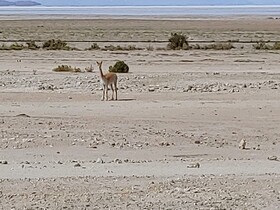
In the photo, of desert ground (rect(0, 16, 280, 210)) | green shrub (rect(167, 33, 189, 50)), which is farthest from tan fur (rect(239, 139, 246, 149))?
green shrub (rect(167, 33, 189, 50))

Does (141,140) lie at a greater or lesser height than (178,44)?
greater

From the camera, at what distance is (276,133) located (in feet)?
51.4

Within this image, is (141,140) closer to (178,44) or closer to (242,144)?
(242,144)

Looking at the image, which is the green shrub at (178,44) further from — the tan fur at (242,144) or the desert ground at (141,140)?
the tan fur at (242,144)

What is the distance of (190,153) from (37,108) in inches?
282

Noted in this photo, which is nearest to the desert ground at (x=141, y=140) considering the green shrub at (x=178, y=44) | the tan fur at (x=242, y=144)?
the tan fur at (x=242, y=144)

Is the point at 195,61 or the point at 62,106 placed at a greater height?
the point at 62,106

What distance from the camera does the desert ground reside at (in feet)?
28.2

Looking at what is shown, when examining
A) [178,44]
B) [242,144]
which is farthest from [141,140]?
[178,44]

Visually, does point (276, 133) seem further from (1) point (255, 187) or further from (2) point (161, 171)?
(1) point (255, 187)

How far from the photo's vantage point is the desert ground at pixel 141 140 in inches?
339

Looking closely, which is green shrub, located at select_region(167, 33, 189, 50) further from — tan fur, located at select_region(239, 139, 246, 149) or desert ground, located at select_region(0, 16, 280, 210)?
tan fur, located at select_region(239, 139, 246, 149)

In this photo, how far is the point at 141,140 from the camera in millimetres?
14219

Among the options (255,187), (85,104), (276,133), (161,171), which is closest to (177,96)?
(85,104)
